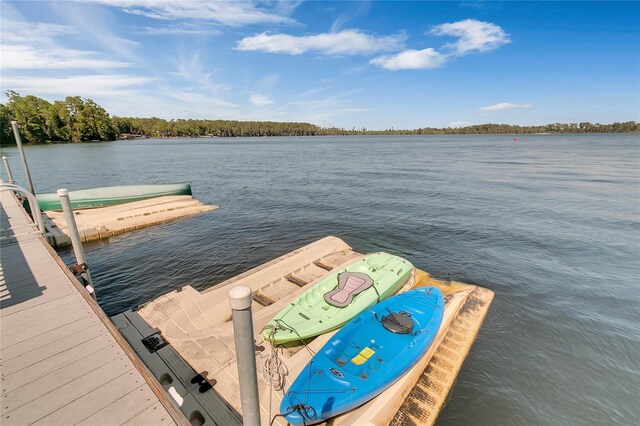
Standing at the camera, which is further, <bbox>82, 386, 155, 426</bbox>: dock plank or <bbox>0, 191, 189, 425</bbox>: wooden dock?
<bbox>0, 191, 189, 425</bbox>: wooden dock

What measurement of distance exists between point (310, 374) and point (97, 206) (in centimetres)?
2545

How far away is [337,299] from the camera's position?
10109 mm

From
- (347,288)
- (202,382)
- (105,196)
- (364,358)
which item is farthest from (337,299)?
(105,196)

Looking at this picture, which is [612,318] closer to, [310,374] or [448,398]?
A: [448,398]

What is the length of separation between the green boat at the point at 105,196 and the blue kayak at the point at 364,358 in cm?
2499

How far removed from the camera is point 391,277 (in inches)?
461

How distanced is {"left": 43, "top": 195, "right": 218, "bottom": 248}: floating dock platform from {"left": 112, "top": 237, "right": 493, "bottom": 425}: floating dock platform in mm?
12596

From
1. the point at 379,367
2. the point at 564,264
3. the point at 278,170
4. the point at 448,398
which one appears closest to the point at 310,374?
the point at 379,367

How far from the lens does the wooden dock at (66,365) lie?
413 centimetres

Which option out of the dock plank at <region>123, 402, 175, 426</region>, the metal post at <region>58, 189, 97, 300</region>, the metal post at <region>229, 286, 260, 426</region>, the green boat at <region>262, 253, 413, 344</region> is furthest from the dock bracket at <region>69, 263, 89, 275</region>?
the metal post at <region>229, 286, 260, 426</region>

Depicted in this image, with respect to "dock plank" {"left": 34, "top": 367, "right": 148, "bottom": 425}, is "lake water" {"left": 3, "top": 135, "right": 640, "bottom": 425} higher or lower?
lower

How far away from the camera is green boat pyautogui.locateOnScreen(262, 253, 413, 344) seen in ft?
28.7

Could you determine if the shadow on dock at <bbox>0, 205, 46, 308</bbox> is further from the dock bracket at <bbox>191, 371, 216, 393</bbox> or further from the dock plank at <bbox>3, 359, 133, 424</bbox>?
the dock bracket at <bbox>191, 371, 216, 393</bbox>

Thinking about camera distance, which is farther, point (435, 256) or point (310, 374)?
point (435, 256)
